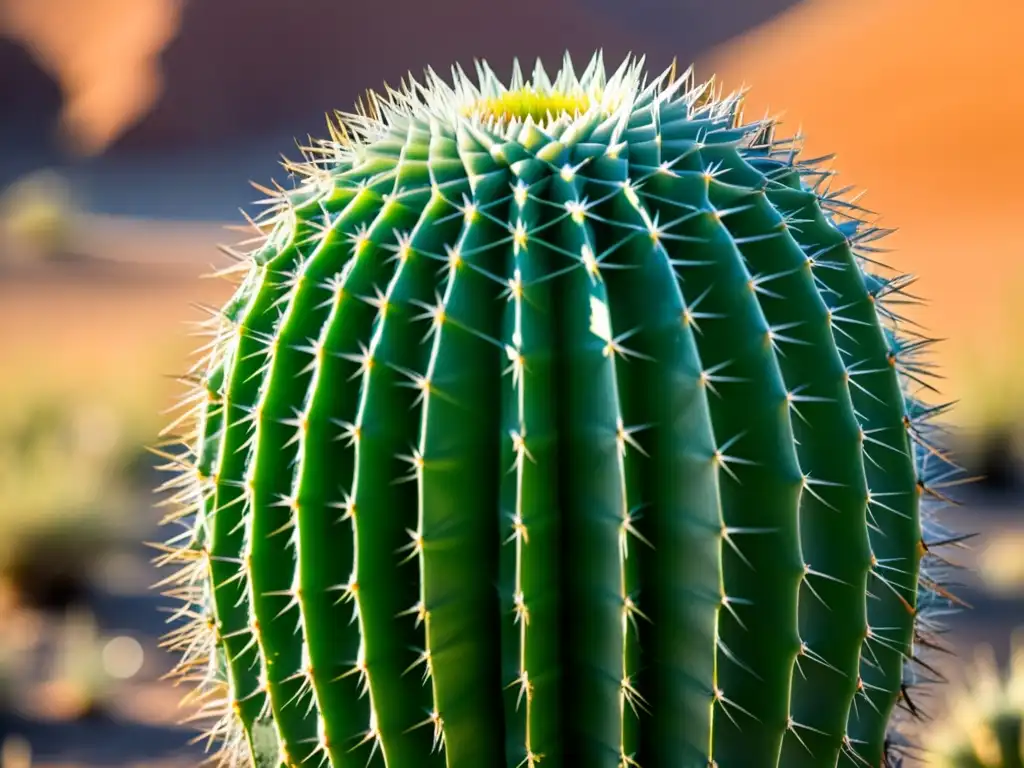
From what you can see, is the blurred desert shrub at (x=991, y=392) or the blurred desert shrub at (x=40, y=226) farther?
the blurred desert shrub at (x=40, y=226)

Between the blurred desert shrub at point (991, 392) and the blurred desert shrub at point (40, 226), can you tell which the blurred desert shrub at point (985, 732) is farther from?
the blurred desert shrub at point (40, 226)

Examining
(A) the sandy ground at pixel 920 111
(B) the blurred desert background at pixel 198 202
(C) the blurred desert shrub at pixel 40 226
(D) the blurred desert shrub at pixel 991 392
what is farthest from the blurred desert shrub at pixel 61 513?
(C) the blurred desert shrub at pixel 40 226

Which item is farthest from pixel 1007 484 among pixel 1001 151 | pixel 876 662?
pixel 1001 151

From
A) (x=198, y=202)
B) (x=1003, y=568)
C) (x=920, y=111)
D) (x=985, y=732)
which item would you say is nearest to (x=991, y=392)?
(x=1003, y=568)

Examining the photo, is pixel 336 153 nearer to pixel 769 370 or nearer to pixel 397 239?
pixel 397 239

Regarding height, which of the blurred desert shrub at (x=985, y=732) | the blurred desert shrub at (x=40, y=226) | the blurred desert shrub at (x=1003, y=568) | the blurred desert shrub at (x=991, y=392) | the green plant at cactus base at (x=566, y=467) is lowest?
the blurred desert shrub at (x=985, y=732)

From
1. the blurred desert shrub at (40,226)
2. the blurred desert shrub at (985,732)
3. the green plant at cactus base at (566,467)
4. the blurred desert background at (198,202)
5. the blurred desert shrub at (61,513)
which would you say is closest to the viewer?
the green plant at cactus base at (566,467)

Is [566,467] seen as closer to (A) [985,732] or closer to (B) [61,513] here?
(A) [985,732]
